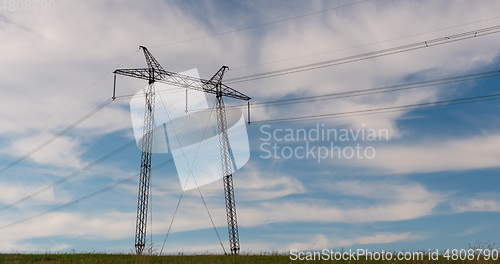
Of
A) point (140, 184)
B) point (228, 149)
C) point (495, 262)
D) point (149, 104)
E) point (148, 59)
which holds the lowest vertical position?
point (495, 262)

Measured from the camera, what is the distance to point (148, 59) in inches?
1651

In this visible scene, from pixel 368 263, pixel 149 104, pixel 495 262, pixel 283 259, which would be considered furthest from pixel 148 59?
pixel 495 262

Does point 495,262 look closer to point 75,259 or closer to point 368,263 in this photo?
point 368,263

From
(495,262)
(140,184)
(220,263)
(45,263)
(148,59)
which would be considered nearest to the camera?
(495,262)

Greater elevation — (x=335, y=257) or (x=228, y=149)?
(x=228, y=149)

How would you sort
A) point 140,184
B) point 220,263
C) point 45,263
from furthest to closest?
1. point 140,184
2. point 45,263
3. point 220,263

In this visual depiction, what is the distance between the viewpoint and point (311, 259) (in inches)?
870

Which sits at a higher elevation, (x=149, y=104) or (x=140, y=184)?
(x=149, y=104)

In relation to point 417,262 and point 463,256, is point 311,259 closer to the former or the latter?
point 417,262

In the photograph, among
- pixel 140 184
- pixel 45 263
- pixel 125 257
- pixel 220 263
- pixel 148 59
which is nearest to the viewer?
pixel 220 263

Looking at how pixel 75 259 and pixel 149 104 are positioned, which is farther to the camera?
pixel 149 104

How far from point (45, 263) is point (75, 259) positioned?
4.56 feet

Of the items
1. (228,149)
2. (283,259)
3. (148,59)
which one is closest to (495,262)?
(283,259)

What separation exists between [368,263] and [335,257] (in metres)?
1.68
